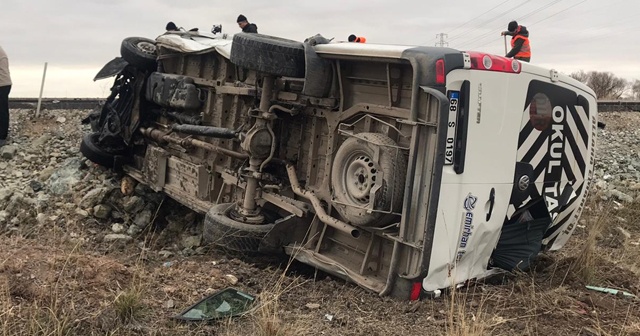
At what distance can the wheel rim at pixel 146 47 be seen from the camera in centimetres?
739

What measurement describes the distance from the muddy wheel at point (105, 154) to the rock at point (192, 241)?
183 cm

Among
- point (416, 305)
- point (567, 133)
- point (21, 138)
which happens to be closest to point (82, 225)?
point (21, 138)

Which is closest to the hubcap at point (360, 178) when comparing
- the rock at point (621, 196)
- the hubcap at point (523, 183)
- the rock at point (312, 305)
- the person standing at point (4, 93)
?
the rock at point (312, 305)

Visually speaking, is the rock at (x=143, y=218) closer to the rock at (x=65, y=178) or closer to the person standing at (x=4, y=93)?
the rock at (x=65, y=178)

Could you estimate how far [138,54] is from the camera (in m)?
7.23

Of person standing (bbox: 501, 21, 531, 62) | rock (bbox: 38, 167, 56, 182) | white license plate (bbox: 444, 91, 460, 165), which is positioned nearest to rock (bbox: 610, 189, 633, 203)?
person standing (bbox: 501, 21, 531, 62)

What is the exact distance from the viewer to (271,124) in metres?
5.04

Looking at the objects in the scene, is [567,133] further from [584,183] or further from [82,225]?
[82,225]

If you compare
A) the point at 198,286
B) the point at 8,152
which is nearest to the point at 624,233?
the point at 198,286

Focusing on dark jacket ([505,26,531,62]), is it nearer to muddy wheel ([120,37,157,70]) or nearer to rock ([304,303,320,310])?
muddy wheel ([120,37,157,70])

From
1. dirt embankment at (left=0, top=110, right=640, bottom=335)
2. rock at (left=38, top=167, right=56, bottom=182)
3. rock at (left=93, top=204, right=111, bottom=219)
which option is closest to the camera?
dirt embankment at (left=0, top=110, right=640, bottom=335)

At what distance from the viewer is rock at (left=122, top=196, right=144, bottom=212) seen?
286 inches

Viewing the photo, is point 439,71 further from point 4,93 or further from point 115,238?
point 4,93

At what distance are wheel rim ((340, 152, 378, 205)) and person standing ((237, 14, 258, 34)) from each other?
17.3 feet
